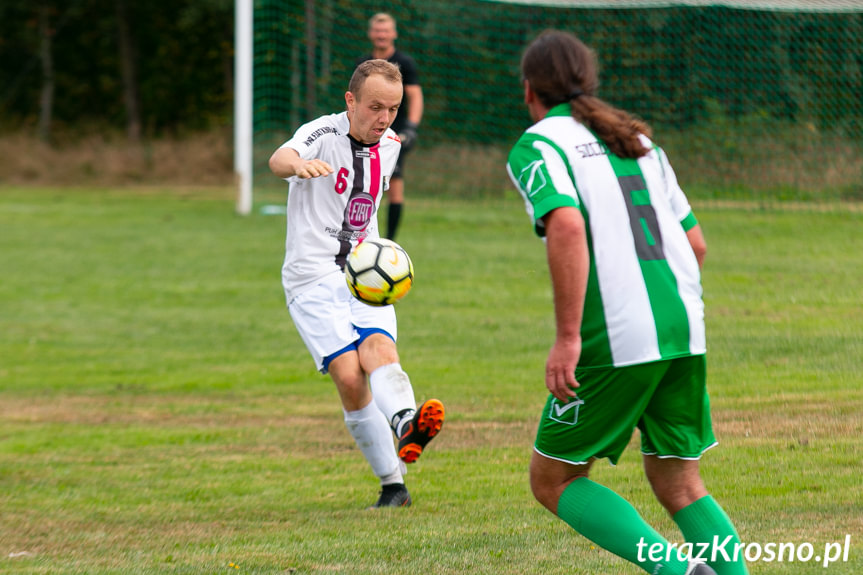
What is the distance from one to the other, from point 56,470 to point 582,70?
13.4ft

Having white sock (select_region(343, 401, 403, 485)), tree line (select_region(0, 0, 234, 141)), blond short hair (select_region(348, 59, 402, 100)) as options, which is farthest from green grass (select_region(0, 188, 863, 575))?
tree line (select_region(0, 0, 234, 141))

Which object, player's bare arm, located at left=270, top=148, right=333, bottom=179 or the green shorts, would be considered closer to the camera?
the green shorts

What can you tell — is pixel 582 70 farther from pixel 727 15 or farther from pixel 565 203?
pixel 727 15

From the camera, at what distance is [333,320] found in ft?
16.0

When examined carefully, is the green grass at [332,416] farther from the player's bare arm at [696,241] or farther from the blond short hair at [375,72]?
the blond short hair at [375,72]

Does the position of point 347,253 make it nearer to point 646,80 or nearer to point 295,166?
point 295,166

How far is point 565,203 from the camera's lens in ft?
10.2

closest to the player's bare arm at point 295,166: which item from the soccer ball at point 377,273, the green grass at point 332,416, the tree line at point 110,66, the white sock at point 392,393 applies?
the soccer ball at point 377,273

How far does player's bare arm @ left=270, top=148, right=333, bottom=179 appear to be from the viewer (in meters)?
4.49

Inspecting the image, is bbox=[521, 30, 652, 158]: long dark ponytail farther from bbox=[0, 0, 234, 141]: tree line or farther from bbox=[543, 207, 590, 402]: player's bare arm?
bbox=[0, 0, 234, 141]: tree line

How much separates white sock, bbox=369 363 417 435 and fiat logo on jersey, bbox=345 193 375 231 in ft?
2.43

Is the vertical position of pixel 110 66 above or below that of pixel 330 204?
above

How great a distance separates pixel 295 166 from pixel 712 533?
232cm

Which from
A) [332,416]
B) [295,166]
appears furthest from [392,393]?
[332,416]
